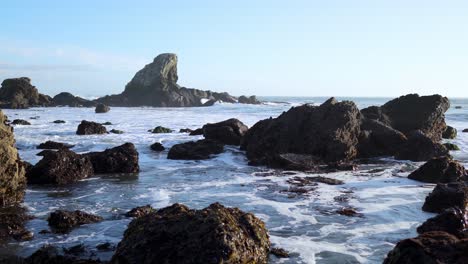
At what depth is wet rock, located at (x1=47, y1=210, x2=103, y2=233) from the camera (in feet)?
29.1

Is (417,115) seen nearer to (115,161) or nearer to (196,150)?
(196,150)

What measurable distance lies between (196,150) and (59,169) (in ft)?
21.9

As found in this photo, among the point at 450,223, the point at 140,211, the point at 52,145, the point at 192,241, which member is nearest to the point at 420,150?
the point at 450,223

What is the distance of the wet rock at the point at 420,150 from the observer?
1867 cm

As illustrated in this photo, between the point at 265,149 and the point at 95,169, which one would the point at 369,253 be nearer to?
the point at 95,169

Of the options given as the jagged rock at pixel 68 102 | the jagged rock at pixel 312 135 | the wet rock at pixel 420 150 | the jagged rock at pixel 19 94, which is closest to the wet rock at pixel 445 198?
the jagged rock at pixel 312 135

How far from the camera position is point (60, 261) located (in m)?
6.94

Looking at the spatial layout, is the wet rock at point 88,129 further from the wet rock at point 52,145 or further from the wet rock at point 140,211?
the wet rock at point 140,211

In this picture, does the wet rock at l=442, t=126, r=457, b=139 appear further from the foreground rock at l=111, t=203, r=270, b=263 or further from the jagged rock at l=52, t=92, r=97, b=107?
the jagged rock at l=52, t=92, r=97, b=107

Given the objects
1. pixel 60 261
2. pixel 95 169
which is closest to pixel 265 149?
pixel 95 169

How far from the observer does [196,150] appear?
19375 mm

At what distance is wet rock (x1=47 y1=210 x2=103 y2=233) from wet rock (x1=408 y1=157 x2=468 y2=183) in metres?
9.59

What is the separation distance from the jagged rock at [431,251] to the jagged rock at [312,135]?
39.4ft

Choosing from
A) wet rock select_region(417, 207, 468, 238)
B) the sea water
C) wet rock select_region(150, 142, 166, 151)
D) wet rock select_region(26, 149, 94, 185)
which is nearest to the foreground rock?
the sea water
